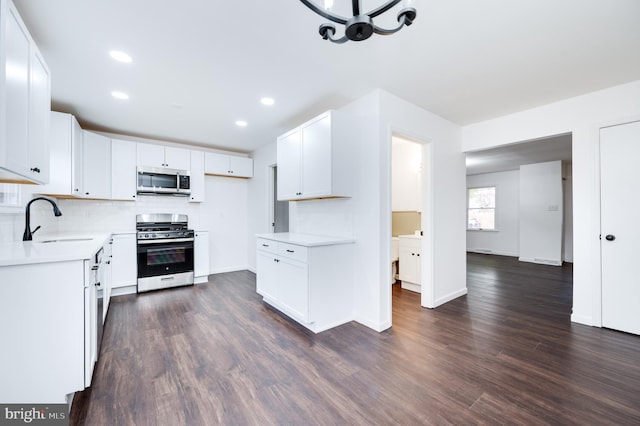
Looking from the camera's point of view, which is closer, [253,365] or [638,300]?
[253,365]

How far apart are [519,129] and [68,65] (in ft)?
16.2

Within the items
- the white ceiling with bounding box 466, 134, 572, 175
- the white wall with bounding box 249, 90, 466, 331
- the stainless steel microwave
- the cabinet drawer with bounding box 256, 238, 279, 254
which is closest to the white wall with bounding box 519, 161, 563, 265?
the white ceiling with bounding box 466, 134, 572, 175

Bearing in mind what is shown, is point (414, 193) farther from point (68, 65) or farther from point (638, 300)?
point (68, 65)

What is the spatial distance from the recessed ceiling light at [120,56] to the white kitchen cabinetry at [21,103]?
0.47 metres

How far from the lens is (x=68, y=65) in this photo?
7.65 ft

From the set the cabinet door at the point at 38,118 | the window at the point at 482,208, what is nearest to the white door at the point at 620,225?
the cabinet door at the point at 38,118

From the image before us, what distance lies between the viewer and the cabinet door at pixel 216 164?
15.8 feet

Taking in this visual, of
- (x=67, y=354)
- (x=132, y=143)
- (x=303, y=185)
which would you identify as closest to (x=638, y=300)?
(x=303, y=185)

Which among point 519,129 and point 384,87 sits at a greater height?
point 384,87

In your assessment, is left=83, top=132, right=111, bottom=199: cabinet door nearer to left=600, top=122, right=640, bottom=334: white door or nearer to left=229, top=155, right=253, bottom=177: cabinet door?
left=229, top=155, right=253, bottom=177: cabinet door

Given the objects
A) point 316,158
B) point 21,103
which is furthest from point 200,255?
point 21,103

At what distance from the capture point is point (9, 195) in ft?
8.08

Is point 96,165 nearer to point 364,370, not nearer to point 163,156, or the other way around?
point 163,156

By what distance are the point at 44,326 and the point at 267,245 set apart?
6.95 ft
